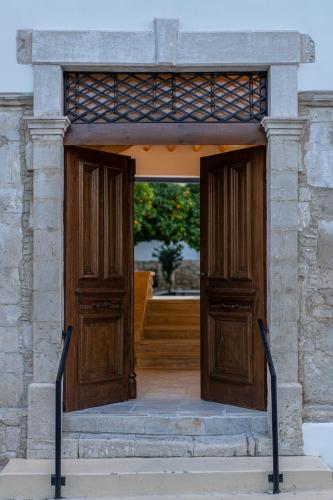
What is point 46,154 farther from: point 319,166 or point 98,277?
point 319,166

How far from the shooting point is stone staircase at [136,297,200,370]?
7395mm

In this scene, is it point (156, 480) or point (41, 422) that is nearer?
point (156, 480)

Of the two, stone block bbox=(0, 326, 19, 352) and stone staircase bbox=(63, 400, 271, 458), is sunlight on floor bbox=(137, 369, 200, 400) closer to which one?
stone staircase bbox=(63, 400, 271, 458)

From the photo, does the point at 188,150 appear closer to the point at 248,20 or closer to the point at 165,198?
the point at 248,20

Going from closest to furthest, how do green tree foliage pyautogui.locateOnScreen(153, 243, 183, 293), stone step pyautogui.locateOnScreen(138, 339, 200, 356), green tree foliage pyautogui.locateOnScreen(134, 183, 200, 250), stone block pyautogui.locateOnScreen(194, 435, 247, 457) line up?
stone block pyautogui.locateOnScreen(194, 435, 247, 457) → stone step pyautogui.locateOnScreen(138, 339, 200, 356) → green tree foliage pyautogui.locateOnScreen(153, 243, 183, 293) → green tree foliage pyautogui.locateOnScreen(134, 183, 200, 250)

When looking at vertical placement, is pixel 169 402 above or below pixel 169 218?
below

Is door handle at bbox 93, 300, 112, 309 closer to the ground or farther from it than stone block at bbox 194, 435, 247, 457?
farther from it

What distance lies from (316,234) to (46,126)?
2.31 meters

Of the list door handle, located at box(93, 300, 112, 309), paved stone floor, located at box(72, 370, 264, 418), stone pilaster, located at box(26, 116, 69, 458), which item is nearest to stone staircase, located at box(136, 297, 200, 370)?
paved stone floor, located at box(72, 370, 264, 418)

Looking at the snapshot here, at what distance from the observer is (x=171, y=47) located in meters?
4.86

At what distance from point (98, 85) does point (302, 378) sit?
2885 millimetres

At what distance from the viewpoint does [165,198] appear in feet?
57.1

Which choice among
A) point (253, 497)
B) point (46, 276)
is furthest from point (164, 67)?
point (253, 497)

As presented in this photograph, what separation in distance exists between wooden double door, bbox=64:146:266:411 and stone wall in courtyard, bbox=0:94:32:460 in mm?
328
